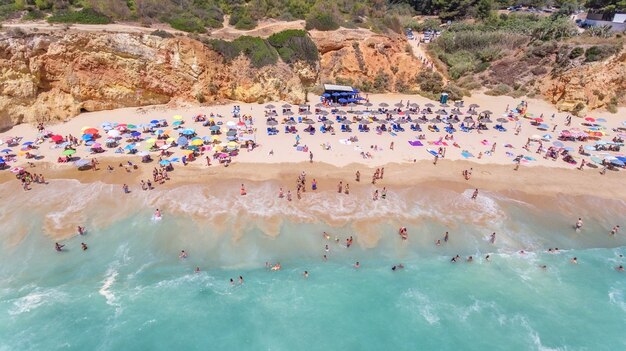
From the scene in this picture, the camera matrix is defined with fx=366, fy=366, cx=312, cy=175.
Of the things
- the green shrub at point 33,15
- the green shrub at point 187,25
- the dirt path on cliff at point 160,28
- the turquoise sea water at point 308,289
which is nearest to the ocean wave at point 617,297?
the turquoise sea water at point 308,289

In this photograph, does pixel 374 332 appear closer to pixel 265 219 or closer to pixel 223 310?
pixel 223 310

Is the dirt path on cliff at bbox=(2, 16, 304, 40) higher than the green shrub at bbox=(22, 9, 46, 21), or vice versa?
the green shrub at bbox=(22, 9, 46, 21)

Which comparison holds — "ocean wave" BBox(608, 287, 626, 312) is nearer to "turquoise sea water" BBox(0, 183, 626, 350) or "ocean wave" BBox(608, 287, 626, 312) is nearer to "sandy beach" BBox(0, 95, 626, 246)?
"turquoise sea water" BBox(0, 183, 626, 350)

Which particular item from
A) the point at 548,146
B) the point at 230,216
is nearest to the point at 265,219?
the point at 230,216

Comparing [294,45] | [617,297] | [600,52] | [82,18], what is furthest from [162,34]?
[600,52]

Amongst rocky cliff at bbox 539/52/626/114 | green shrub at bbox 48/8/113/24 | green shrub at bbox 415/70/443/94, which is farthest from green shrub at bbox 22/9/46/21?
rocky cliff at bbox 539/52/626/114

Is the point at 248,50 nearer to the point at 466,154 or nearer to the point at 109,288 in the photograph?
the point at 466,154
